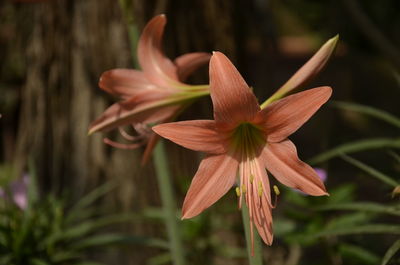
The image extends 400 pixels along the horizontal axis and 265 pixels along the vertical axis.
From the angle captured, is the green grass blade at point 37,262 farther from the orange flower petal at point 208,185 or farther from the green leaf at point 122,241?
the orange flower petal at point 208,185

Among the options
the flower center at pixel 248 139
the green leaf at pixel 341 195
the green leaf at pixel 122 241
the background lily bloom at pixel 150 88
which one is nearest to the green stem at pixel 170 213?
the background lily bloom at pixel 150 88

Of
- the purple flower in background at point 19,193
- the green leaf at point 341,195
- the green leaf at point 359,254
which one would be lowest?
the green leaf at point 359,254

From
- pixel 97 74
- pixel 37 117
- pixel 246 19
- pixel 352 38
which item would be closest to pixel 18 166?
pixel 37 117

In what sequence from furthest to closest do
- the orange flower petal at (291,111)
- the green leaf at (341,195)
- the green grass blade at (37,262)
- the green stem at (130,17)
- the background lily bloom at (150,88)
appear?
the green leaf at (341,195)
the green grass blade at (37,262)
the green stem at (130,17)
the background lily bloom at (150,88)
the orange flower petal at (291,111)

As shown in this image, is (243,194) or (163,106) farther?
(163,106)

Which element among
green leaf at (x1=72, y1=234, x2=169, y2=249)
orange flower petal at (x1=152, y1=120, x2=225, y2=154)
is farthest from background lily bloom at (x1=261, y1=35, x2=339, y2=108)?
green leaf at (x1=72, y1=234, x2=169, y2=249)

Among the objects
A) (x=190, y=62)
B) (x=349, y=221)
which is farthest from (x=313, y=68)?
(x=349, y=221)

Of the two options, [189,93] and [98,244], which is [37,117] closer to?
[98,244]

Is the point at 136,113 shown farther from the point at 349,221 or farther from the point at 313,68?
the point at 349,221
